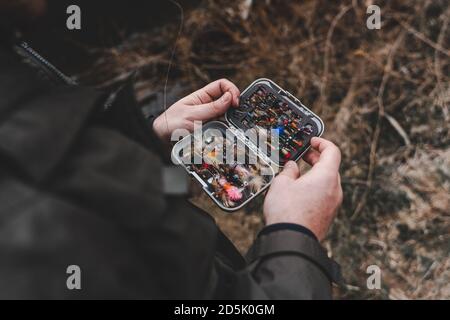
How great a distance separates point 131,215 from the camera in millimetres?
734

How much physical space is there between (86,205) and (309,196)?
0.60 metres

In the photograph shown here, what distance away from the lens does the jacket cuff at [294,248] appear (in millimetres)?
1004

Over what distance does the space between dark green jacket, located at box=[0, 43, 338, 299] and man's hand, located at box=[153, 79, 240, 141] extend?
49cm

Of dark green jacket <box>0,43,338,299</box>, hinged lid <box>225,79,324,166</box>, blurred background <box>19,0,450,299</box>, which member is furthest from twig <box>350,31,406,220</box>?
dark green jacket <box>0,43,338,299</box>

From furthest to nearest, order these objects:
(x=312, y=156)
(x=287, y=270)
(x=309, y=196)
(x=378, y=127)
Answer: (x=378, y=127)
(x=312, y=156)
(x=309, y=196)
(x=287, y=270)

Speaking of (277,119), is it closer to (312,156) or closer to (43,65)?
(312,156)

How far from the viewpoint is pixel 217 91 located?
141 centimetres

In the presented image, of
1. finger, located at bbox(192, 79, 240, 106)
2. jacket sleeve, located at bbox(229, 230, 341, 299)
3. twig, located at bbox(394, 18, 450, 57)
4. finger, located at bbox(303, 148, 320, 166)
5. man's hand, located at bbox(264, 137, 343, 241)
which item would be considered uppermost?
twig, located at bbox(394, 18, 450, 57)

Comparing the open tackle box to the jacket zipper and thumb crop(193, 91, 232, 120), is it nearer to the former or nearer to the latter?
thumb crop(193, 91, 232, 120)

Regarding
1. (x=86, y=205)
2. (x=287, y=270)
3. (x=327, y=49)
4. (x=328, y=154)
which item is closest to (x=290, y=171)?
(x=328, y=154)

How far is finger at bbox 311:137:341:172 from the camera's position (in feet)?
3.95

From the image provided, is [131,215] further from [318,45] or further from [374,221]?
[318,45]

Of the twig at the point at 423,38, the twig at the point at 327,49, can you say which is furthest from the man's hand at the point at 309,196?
the twig at the point at 423,38

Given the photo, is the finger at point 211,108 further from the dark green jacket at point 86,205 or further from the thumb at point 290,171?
the dark green jacket at point 86,205
